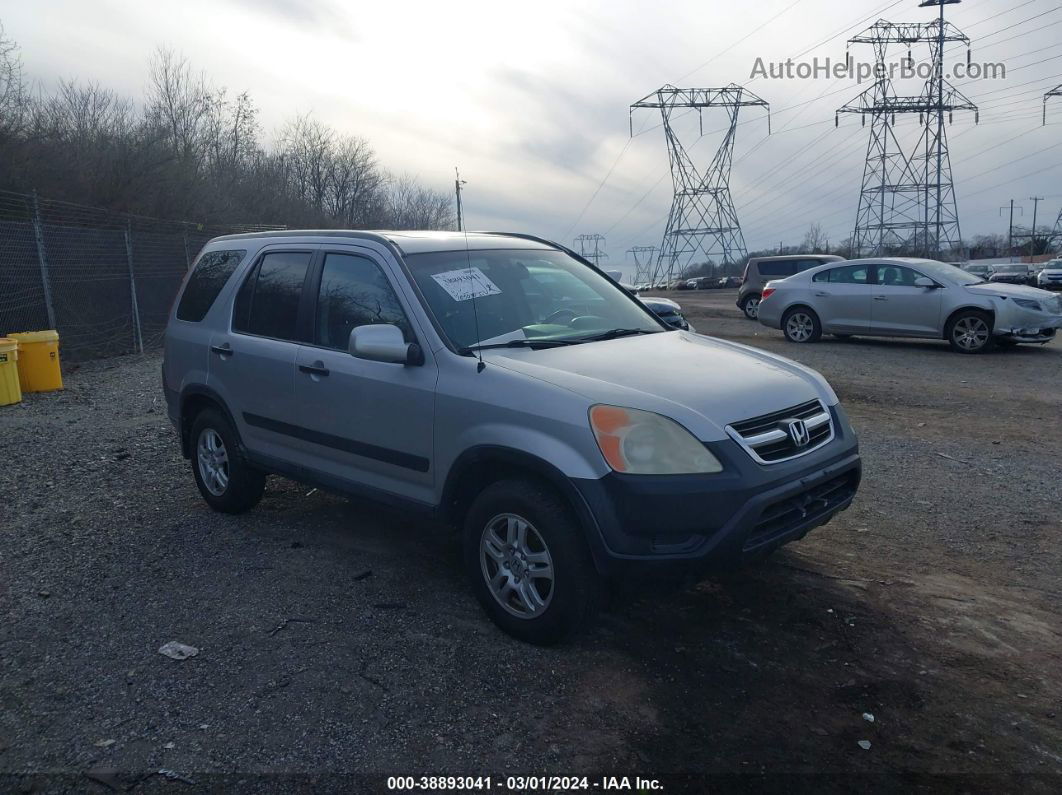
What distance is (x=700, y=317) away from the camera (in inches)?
966

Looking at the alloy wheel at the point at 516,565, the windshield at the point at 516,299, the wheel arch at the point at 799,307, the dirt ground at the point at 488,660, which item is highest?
the windshield at the point at 516,299

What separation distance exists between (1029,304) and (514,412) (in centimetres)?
1273

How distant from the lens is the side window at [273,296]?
16.8 feet

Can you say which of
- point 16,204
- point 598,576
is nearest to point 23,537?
point 598,576

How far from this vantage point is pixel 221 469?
5.84 metres

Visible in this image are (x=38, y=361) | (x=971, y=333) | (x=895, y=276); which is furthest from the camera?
(x=895, y=276)

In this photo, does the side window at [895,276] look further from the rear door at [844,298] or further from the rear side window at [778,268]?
the rear side window at [778,268]

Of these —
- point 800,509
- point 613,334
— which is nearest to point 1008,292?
point 613,334

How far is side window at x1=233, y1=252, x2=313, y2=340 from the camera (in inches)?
202

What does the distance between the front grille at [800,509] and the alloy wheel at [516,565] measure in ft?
2.93

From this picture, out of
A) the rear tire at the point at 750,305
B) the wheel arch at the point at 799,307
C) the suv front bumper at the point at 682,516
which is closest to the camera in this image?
the suv front bumper at the point at 682,516

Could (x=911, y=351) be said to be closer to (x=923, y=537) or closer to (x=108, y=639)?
(x=923, y=537)

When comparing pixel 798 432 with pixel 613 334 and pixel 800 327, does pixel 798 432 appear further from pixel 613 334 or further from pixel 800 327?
pixel 800 327

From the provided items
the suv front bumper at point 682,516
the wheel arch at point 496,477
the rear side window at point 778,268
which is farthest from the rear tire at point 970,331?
the wheel arch at point 496,477
